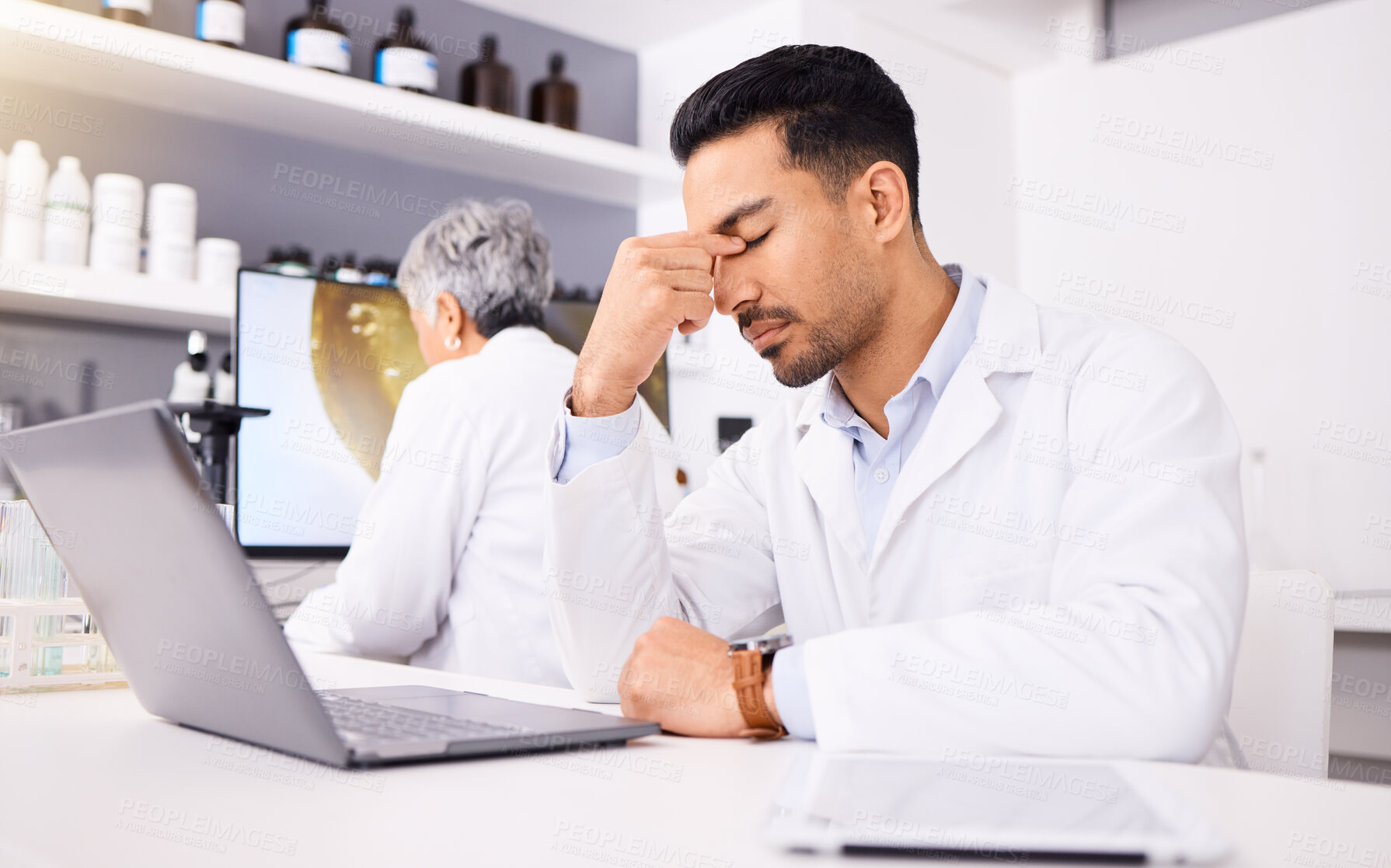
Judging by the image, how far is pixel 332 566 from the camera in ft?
7.20

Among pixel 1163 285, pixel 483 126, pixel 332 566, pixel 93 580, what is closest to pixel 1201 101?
pixel 1163 285

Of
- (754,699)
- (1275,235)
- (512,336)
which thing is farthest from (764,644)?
(1275,235)

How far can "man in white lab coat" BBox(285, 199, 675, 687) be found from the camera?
1.55m

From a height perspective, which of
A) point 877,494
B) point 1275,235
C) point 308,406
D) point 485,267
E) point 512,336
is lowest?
point 877,494

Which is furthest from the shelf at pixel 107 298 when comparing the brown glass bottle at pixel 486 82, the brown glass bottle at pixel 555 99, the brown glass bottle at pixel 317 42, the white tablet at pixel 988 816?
the white tablet at pixel 988 816

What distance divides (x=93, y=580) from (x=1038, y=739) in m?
0.63

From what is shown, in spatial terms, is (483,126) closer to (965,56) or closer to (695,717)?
(965,56)

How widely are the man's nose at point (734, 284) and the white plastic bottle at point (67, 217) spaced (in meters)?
1.29

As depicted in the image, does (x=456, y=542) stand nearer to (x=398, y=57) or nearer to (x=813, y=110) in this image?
(x=813, y=110)

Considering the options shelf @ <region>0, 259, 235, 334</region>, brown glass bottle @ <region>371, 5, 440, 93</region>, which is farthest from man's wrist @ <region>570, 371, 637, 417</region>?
brown glass bottle @ <region>371, 5, 440, 93</region>

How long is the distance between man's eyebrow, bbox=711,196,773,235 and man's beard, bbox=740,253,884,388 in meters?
0.10

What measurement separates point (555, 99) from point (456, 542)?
1366 millimetres

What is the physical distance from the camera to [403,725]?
672 millimetres

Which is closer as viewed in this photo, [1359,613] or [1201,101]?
[1359,613]
